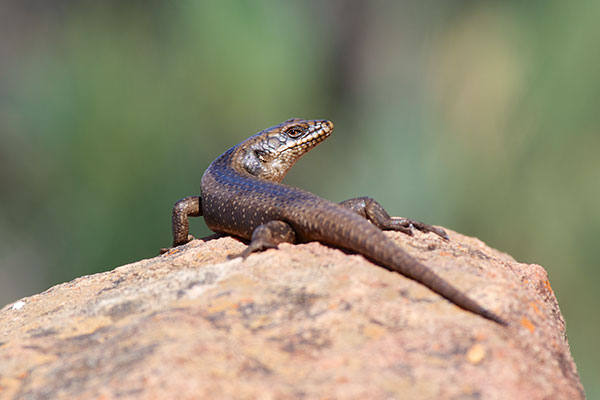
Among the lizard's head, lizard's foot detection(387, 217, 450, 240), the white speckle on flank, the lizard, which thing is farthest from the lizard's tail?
the lizard's head

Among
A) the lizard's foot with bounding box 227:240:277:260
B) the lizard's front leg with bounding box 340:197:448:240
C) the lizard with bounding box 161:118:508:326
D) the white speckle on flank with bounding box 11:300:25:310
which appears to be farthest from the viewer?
the lizard's front leg with bounding box 340:197:448:240

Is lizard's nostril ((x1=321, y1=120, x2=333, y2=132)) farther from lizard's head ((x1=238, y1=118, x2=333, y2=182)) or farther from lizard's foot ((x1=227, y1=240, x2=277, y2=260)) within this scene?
lizard's foot ((x1=227, y1=240, x2=277, y2=260))

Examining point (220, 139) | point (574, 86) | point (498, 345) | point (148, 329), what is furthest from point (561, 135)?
point (148, 329)

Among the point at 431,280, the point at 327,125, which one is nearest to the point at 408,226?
the point at 431,280

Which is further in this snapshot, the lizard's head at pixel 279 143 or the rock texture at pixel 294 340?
the lizard's head at pixel 279 143

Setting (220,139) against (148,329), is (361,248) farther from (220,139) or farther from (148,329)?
(220,139)

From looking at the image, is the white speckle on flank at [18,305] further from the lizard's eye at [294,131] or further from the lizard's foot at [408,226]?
the lizard's eye at [294,131]

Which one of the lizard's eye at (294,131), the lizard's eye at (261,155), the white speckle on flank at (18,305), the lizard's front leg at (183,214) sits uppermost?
the lizard's eye at (294,131)

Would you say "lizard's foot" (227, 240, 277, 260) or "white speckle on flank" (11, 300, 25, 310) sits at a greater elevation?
"lizard's foot" (227, 240, 277, 260)

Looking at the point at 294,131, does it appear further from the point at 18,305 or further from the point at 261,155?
the point at 18,305

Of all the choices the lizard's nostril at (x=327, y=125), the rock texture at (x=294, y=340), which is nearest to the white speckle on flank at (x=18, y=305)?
the rock texture at (x=294, y=340)
